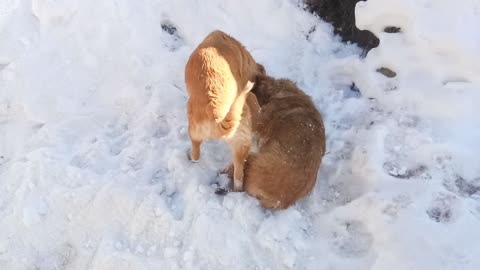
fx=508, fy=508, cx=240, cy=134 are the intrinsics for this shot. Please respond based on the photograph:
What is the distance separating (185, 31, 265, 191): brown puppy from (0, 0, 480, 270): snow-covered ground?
0.44 meters

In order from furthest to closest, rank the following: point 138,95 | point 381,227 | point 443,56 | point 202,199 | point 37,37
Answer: point 37,37 < point 138,95 < point 443,56 < point 202,199 < point 381,227

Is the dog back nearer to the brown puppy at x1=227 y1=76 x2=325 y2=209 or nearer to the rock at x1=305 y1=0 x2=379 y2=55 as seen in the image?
the brown puppy at x1=227 y1=76 x2=325 y2=209

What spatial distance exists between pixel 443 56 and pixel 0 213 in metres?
3.86

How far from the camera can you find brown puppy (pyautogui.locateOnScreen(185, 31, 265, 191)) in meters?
3.58

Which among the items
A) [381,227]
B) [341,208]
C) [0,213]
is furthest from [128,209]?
[381,227]

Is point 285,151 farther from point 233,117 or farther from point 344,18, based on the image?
point 344,18

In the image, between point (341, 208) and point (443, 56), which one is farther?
point (443, 56)

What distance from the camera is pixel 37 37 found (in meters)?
5.11

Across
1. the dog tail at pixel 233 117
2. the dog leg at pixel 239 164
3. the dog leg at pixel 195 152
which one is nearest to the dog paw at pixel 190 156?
the dog leg at pixel 195 152

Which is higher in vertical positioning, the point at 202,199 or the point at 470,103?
the point at 470,103

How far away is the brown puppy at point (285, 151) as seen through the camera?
12.6ft

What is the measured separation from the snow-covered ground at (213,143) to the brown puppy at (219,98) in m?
0.44

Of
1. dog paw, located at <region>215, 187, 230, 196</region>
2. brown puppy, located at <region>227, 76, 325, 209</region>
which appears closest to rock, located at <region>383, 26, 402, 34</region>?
brown puppy, located at <region>227, 76, 325, 209</region>

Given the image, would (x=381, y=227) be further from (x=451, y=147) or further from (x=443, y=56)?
(x=443, y=56)
